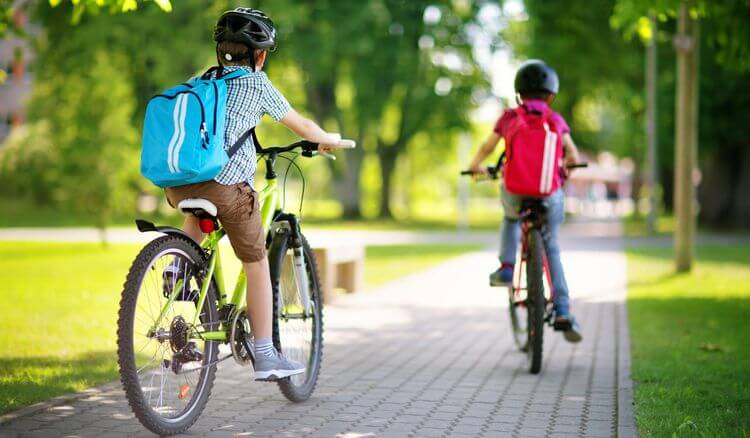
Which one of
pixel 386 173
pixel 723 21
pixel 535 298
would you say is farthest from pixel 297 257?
pixel 386 173

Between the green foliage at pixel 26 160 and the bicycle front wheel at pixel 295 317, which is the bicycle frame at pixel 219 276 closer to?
the bicycle front wheel at pixel 295 317

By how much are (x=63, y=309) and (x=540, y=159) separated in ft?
19.2

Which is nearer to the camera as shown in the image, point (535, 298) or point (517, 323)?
point (535, 298)

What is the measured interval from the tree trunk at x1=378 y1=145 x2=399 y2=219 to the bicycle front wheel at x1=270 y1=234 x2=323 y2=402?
34.6 meters

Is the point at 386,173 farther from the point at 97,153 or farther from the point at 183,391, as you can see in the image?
the point at 183,391

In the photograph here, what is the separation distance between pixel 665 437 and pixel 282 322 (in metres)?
2.01

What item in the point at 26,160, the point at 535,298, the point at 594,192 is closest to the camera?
the point at 535,298

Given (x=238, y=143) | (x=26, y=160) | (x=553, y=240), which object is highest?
(x=26, y=160)

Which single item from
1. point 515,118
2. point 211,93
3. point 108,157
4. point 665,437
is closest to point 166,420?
point 211,93

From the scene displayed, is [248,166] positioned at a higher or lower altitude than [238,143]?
lower

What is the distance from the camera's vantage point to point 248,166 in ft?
16.8

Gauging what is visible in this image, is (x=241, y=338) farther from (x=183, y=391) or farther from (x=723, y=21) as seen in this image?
(x=723, y=21)

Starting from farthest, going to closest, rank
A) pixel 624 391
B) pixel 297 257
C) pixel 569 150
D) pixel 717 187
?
pixel 717 187
pixel 569 150
pixel 624 391
pixel 297 257

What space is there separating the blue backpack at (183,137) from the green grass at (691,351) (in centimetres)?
242
